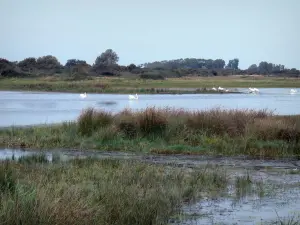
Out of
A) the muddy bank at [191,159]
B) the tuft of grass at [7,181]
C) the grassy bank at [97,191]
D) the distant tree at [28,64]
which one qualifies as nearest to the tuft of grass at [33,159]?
the grassy bank at [97,191]

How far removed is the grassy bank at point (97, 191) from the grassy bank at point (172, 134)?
13.4ft

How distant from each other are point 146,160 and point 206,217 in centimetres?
637

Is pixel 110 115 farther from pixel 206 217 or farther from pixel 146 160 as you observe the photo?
pixel 206 217

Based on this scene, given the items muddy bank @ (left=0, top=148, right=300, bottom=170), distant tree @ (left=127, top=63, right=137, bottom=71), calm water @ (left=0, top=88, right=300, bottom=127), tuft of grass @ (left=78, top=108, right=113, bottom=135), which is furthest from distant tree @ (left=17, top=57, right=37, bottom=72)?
muddy bank @ (left=0, top=148, right=300, bottom=170)

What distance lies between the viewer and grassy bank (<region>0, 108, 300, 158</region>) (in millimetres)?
18141

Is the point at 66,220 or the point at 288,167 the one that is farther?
the point at 288,167

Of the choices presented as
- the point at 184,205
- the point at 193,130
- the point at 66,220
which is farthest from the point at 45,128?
the point at 66,220

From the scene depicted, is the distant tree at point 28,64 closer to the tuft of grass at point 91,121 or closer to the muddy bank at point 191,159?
the tuft of grass at point 91,121

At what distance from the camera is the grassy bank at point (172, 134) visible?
1814cm

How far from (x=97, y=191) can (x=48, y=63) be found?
11220 cm

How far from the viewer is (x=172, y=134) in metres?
19.6

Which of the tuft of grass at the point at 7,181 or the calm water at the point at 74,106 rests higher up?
the tuft of grass at the point at 7,181

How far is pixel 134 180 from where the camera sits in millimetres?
11211

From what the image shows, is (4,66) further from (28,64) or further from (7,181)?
(7,181)
